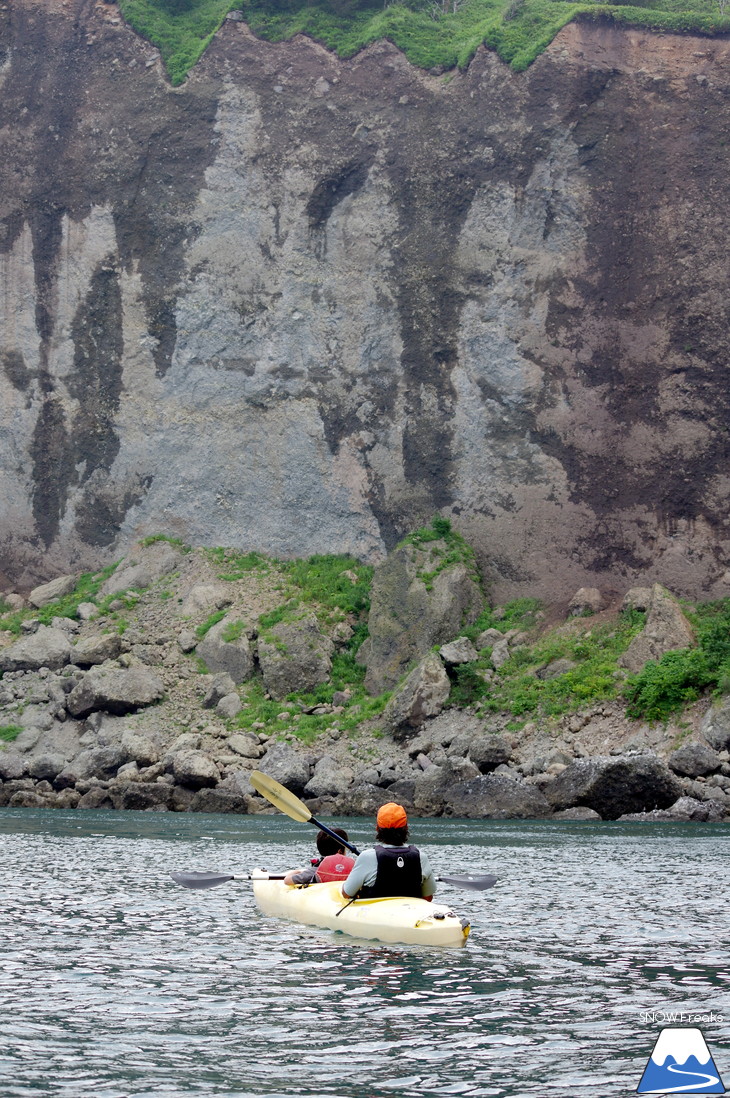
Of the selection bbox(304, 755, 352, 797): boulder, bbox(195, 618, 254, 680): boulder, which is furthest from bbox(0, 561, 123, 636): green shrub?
bbox(304, 755, 352, 797): boulder

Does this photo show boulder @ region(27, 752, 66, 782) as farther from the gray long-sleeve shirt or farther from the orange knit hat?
the orange knit hat

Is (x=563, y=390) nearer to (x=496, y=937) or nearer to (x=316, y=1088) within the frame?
(x=496, y=937)

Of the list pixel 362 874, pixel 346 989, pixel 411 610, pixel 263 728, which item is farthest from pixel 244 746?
pixel 346 989

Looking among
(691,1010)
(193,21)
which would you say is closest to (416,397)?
(193,21)

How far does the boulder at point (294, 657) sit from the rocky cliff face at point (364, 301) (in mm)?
5610

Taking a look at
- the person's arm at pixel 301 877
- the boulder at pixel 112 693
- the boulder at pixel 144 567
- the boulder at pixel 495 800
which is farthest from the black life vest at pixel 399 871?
the boulder at pixel 144 567

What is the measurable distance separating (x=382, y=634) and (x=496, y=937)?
28.4 m

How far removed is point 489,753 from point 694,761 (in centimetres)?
546

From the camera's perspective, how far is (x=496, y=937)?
42.7ft

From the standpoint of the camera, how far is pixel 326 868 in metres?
14.6

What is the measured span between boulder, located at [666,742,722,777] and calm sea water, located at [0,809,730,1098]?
38.0 feet

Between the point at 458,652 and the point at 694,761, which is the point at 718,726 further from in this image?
the point at 458,652

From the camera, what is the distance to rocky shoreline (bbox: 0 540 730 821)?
31.2 m

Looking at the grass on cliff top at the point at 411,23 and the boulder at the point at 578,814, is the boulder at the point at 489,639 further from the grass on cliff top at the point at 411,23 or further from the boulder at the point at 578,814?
the grass on cliff top at the point at 411,23
